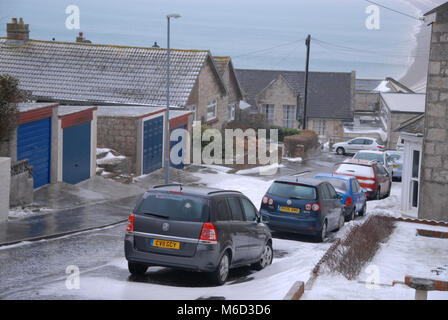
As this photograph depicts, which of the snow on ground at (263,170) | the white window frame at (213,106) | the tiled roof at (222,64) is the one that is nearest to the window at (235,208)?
the snow on ground at (263,170)

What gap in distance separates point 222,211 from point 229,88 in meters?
38.3

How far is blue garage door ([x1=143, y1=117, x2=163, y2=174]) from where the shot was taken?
91.1ft

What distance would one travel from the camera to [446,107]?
17594mm

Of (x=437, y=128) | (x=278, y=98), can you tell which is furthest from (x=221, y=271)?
(x=278, y=98)

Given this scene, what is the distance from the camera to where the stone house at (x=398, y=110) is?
50.6m

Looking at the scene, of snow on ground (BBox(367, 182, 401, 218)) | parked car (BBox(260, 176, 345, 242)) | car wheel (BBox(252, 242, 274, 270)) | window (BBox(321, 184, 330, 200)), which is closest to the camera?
car wheel (BBox(252, 242, 274, 270))

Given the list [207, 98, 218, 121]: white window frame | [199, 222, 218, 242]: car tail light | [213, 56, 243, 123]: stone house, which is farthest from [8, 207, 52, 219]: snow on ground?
[213, 56, 243, 123]: stone house

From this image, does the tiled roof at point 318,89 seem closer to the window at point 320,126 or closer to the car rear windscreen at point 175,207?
the window at point 320,126

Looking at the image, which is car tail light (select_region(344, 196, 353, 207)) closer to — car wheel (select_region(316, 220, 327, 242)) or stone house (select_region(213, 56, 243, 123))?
car wheel (select_region(316, 220, 327, 242))

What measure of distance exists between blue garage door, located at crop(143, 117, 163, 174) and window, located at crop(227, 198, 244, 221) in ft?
52.7

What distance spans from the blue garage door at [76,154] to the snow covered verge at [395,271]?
12174mm

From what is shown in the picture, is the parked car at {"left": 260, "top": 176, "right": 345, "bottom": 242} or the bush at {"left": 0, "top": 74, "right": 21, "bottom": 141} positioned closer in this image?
the parked car at {"left": 260, "top": 176, "right": 345, "bottom": 242}
